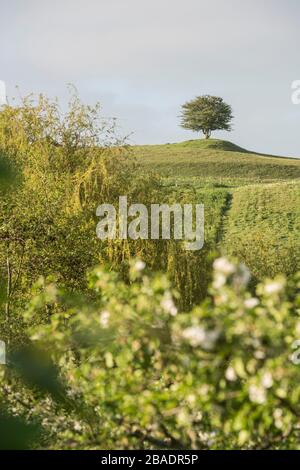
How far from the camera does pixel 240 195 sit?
58.2 meters

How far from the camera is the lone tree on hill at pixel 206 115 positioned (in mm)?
111438

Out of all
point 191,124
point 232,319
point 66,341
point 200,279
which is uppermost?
point 191,124

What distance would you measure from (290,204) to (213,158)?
34257mm

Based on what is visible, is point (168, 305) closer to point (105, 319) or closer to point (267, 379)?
point (105, 319)

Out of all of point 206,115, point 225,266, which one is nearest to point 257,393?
point 225,266

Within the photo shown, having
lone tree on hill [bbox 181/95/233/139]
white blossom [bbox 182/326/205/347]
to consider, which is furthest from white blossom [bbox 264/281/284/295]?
lone tree on hill [bbox 181/95/233/139]

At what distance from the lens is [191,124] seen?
112750 mm

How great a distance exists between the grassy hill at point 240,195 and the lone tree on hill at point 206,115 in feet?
20.0

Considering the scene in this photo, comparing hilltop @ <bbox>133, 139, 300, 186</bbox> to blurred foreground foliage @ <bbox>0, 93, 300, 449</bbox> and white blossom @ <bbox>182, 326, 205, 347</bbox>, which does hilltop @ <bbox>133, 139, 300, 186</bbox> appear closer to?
blurred foreground foliage @ <bbox>0, 93, 300, 449</bbox>

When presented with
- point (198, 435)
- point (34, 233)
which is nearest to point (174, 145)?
point (34, 233)

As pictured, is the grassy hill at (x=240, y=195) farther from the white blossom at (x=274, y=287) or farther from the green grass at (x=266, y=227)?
the white blossom at (x=274, y=287)

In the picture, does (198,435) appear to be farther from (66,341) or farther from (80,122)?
(80,122)

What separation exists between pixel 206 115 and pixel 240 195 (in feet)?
183
